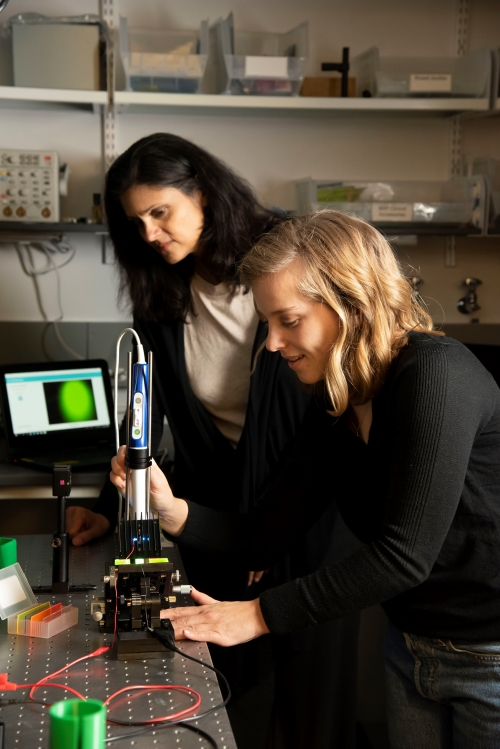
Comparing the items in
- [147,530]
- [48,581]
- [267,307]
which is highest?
[267,307]

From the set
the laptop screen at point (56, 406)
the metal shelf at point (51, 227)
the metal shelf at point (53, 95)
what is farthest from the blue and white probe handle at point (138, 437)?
the metal shelf at point (53, 95)

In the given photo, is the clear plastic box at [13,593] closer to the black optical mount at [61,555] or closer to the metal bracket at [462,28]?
the black optical mount at [61,555]

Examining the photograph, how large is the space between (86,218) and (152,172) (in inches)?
35.8

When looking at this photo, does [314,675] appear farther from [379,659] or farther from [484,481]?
[484,481]

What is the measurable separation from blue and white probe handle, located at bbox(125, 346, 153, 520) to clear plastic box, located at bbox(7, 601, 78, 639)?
18 cm

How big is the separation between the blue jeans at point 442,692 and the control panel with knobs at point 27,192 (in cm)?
177

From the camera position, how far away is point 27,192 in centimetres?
247

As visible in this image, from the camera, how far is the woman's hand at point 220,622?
3.54 feet

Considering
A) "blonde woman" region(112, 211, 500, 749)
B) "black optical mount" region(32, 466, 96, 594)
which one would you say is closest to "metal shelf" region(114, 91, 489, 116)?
"blonde woman" region(112, 211, 500, 749)

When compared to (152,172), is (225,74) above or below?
above

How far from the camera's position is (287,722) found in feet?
6.46

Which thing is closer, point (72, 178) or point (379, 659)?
point (379, 659)

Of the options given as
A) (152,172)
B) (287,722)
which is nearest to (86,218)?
(152,172)

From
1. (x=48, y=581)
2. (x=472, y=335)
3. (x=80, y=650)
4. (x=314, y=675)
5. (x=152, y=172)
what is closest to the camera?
(x=80, y=650)
